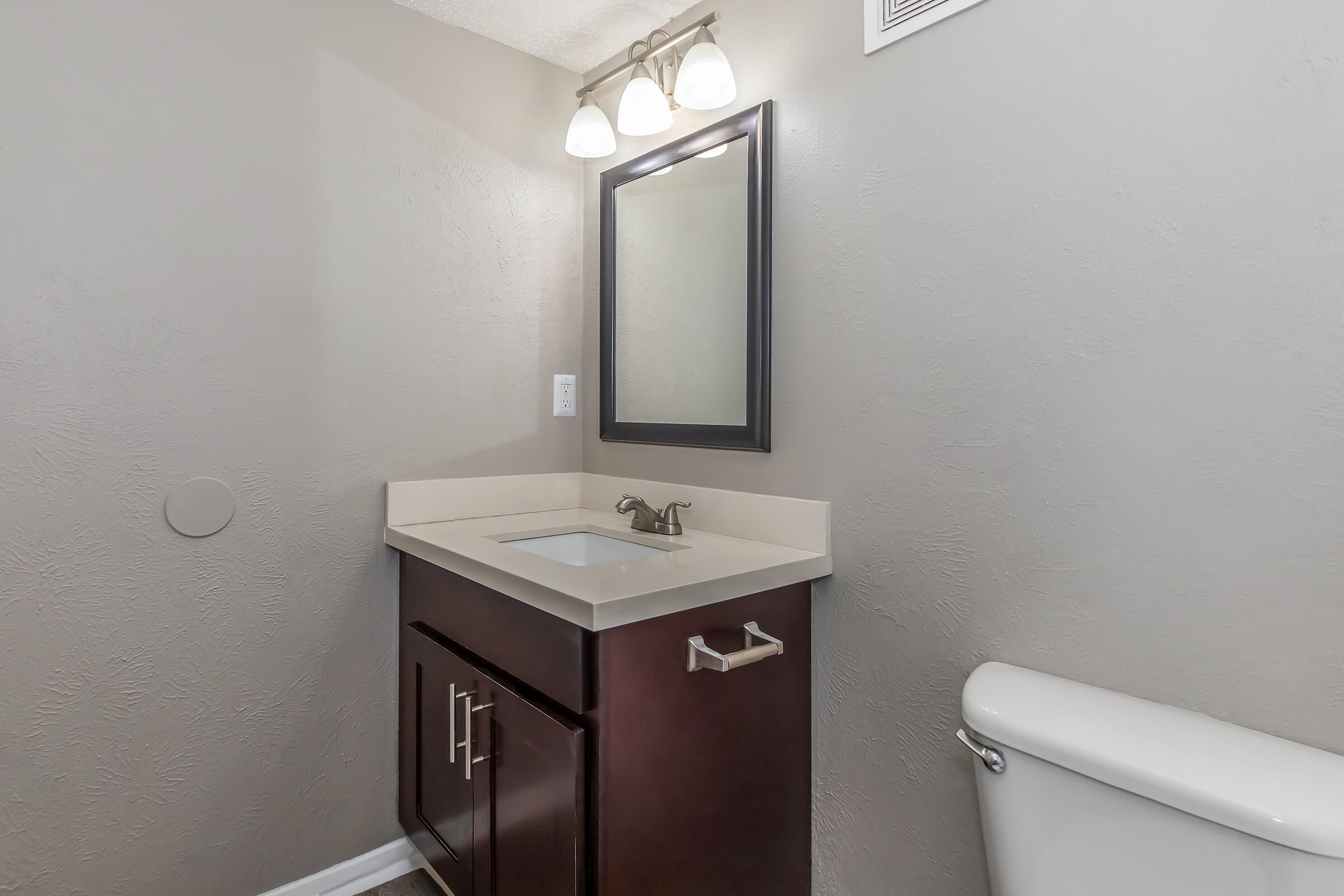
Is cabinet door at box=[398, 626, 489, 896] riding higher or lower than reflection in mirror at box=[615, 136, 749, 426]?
lower

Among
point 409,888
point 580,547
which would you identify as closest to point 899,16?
point 580,547

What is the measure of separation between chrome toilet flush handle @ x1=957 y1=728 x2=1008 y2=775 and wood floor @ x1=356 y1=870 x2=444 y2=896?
1274 mm

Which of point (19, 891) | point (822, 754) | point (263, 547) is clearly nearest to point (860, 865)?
point (822, 754)

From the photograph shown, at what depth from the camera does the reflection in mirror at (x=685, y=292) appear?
1492mm

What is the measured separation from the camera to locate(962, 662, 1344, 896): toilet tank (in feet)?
2.24

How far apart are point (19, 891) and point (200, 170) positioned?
141 cm

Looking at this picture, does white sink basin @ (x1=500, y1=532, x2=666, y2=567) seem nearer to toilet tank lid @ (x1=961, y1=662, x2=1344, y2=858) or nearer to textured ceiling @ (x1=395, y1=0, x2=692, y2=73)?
toilet tank lid @ (x1=961, y1=662, x2=1344, y2=858)

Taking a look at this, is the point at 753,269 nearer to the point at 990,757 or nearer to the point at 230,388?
the point at 990,757

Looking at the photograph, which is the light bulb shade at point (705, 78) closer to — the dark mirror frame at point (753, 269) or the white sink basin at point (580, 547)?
the dark mirror frame at point (753, 269)

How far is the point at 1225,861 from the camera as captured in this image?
0.71m

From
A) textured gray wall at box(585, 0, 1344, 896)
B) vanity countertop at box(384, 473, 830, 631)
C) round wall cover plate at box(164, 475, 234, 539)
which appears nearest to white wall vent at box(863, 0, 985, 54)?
textured gray wall at box(585, 0, 1344, 896)

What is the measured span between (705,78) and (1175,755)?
138cm

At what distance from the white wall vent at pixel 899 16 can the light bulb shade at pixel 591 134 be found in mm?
693

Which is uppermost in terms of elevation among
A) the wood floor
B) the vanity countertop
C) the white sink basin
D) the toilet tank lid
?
the vanity countertop
